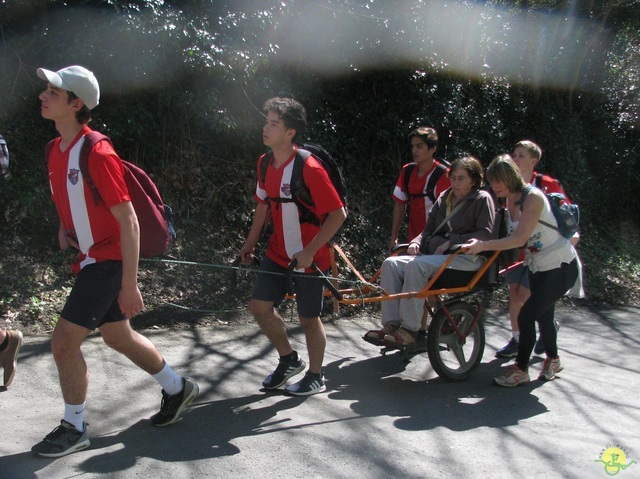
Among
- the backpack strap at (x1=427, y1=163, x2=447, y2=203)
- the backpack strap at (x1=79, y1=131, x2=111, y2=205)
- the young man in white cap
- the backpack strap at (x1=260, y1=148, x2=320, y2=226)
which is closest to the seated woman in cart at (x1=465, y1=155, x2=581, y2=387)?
the backpack strap at (x1=427, y1=163, x2=447, y2=203)

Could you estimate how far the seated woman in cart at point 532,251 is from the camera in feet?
17.0

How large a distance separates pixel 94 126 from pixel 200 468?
5.06 metres

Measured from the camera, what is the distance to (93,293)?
12.2 ft

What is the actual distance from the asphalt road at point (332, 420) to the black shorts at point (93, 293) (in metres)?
0.75

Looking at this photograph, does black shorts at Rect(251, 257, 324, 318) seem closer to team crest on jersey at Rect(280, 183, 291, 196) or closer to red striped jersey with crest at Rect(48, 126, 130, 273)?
team crest on jersey at Rect(280, 183, 291, 196)

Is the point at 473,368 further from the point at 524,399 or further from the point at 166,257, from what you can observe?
the point at 166,257

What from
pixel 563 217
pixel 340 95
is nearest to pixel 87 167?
pixel 563 217

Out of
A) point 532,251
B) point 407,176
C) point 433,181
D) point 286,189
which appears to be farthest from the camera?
point 407,176

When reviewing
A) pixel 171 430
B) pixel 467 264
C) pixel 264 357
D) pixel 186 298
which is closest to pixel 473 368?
pixel 467 264

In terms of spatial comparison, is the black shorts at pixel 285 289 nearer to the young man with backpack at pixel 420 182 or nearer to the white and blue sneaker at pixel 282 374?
the white and blue sneaker at pixel 282 374

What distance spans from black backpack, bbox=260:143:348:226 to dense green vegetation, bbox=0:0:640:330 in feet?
10.0

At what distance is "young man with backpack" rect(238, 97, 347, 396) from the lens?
457 cm

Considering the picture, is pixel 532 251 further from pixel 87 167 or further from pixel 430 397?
pixel 87 167

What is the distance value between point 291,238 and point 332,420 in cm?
122
